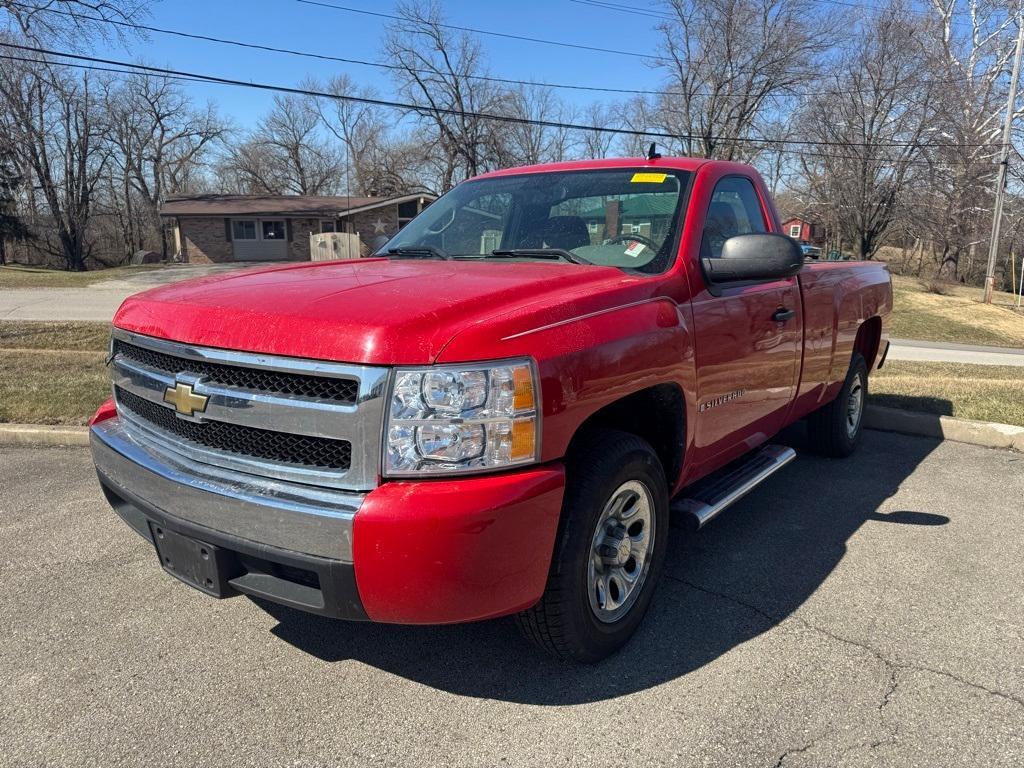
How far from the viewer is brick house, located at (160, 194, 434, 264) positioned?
124 ft

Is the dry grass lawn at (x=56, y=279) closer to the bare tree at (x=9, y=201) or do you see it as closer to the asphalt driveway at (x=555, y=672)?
the bare tree at (x=9, y=201)

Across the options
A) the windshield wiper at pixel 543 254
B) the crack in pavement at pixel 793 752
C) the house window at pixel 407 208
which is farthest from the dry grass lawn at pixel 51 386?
the house window at pixel 407 208

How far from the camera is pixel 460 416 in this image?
2121 mm

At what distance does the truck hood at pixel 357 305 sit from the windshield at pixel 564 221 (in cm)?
30

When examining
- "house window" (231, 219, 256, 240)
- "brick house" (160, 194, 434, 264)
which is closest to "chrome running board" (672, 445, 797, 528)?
"brick house" (160, 194, 434, 264)

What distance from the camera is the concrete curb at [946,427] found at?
5723 millimetres

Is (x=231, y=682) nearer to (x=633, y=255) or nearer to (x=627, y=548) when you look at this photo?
(x=627, y=548)

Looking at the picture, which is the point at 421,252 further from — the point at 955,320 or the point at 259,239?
the point at 259,239

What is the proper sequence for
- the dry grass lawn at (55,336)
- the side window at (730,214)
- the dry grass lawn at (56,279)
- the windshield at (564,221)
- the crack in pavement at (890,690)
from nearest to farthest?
the crack in pavement at (890,690), the windshield at (564,221), the side window at (730,214), the dry grass lawn at (55,336), the dry grass lawn at (56,279)

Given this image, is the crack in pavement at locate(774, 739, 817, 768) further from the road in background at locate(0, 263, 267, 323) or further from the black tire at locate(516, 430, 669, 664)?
the road in background at locate(0, 263, 267, 323)

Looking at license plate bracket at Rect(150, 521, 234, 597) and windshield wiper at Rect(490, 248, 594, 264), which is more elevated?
windshield wiper at Rect(490, 248, 594, 264)

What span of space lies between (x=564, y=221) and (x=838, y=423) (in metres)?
2.82

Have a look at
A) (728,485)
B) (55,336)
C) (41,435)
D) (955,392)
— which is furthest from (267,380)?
(55,336)

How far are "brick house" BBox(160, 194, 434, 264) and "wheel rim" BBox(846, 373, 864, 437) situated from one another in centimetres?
3348
